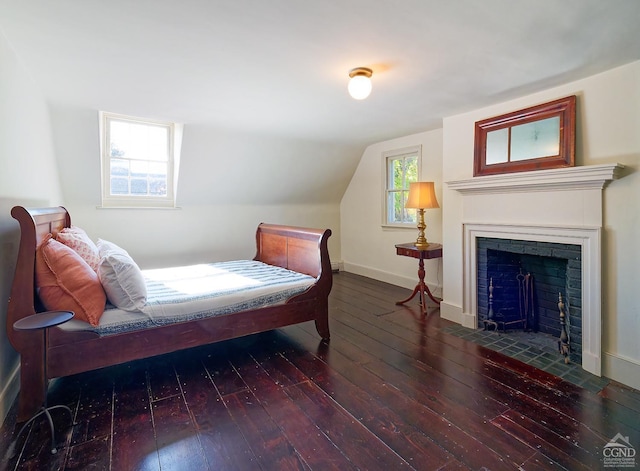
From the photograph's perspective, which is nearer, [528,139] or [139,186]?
[528,139]

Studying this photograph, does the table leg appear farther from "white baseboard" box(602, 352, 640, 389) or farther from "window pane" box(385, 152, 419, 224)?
"white baseboard" box(602, 352, 640, 389)

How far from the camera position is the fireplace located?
303cm

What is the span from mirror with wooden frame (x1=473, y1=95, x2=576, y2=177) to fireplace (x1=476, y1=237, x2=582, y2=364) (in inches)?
27.6

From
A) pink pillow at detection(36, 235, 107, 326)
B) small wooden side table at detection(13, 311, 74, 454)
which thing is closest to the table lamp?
pink pillow at detection(36, 235, 107, 326)

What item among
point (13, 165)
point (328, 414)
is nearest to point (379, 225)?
point (328, 414)

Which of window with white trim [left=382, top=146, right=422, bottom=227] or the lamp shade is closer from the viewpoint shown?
the lamp shade

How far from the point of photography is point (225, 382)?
7.46 ft

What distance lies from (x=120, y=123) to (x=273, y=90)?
2347mm

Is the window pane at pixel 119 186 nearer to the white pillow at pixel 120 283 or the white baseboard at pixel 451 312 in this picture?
the white pillow at pixel 120 283

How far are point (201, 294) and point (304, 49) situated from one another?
184cm

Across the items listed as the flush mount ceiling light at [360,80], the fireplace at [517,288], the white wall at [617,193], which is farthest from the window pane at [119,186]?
the white wall at [617,193]

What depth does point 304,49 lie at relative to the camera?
2072 millimetres

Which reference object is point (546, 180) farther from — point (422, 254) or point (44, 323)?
point (44, 323)

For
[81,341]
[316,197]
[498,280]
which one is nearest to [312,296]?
[81,341]
